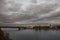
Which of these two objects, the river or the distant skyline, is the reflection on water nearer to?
the river

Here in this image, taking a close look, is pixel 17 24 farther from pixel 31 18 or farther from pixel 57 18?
pixel 57 18

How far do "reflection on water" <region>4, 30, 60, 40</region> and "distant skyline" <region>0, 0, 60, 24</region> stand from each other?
0.15m

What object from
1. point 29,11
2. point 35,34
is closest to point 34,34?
point 35,34

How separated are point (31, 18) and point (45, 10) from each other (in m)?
0.24

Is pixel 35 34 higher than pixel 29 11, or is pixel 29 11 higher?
pixel 29 11

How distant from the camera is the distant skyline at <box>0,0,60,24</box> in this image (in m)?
1.12

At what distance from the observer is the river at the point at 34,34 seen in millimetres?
1107

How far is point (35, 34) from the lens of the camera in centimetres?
114

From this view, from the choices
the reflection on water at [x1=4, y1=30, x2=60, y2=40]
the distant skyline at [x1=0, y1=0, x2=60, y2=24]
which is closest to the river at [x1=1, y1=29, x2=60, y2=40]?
the reflection on water at [x1=4, y1=30, x2=60, y2=40]

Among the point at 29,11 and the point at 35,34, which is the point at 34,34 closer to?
the point at 35,34

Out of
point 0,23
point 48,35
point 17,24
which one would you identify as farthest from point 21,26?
point 48,35

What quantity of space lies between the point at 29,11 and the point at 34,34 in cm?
35

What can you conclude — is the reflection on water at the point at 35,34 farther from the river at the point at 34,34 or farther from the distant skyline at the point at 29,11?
the distant skyline at the point at 29,11

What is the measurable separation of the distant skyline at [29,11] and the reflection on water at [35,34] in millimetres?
145
